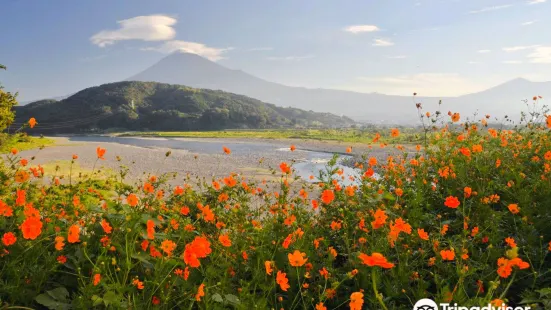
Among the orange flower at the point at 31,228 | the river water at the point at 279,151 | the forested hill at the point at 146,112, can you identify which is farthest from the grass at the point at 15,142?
the forested hill at the point at 146,112

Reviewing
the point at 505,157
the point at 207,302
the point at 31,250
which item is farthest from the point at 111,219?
the point at 505,157

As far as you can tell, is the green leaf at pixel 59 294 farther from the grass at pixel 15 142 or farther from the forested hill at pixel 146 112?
the forested hill at pixel 146 112

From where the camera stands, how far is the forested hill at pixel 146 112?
4242 inches

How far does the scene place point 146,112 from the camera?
122 m

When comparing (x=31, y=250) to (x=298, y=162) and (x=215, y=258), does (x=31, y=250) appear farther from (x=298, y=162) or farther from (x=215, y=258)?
(x=298, y=162)

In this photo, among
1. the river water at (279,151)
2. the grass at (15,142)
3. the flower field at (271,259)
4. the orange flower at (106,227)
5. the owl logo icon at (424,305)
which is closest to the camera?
the flower field at (271,259)

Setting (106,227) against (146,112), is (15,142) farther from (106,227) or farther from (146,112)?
(146,112)

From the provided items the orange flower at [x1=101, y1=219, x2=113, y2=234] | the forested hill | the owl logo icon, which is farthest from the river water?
the forested hill

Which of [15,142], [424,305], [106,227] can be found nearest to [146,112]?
[15,142]

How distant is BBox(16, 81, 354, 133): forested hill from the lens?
108 metres

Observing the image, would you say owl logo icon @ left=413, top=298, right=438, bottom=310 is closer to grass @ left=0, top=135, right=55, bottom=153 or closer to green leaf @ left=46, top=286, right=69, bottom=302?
green leaf @ left=46, top=286, right=69, bottom=302

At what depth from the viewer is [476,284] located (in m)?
2.69

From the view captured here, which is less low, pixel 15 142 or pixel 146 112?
pixel 146 112

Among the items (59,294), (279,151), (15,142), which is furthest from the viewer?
(279,151)
